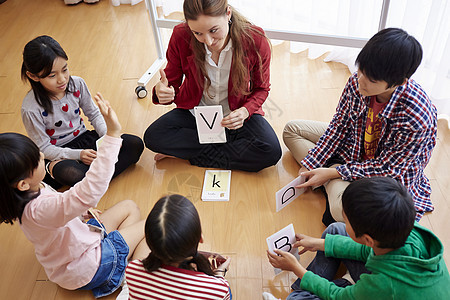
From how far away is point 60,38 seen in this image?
131 inches

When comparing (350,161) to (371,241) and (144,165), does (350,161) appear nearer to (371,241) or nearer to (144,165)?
(371,241)

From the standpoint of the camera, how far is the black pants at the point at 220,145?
2125 mm

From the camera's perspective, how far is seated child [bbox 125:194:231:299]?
3.74 ft

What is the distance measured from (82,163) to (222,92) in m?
0.79

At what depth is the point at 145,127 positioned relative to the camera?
2.48m

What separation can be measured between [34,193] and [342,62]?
227cm

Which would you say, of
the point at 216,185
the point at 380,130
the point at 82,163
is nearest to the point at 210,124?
the point at 216,185

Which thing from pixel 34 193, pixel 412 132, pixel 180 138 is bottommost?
pixel 180 138

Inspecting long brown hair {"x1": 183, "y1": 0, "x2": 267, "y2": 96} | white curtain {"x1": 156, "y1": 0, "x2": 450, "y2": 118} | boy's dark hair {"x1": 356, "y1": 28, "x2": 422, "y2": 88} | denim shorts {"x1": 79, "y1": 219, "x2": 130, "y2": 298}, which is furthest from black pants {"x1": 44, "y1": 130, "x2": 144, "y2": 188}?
white curtain {"x1": 156, "y1": 0, "x2": 450, "y2": 118}

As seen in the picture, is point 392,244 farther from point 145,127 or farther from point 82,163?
point 145,127

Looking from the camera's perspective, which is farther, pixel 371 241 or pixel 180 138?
pixel 180 138

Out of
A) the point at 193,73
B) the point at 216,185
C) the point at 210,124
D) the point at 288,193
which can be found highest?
the point at 193,73

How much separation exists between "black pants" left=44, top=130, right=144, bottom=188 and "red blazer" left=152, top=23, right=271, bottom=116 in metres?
0.28


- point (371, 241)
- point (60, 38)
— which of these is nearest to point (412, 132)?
point (371, 241)
